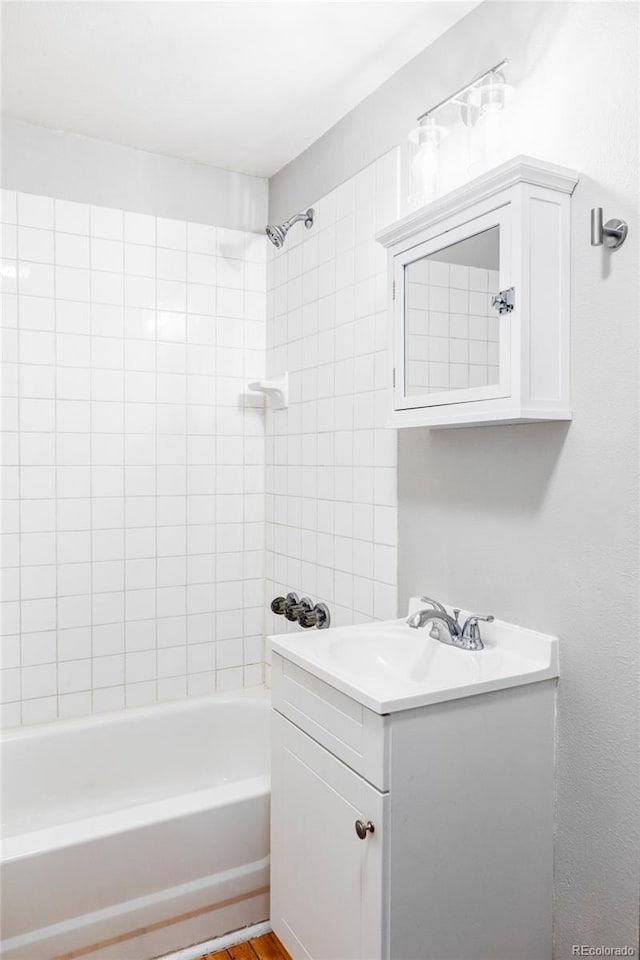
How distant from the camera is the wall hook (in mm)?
1343

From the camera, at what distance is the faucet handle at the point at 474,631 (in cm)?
166

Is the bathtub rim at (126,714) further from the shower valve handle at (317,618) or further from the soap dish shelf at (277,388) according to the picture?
the soap dish shelf at (277,388)

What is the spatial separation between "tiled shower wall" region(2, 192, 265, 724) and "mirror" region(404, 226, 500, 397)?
1249mm

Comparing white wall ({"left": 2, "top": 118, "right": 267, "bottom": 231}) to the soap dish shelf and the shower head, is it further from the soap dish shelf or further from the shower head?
the soap dish shelf

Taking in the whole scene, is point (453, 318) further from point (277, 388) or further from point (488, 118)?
point (277, 388)

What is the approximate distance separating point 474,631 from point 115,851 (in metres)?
1.14

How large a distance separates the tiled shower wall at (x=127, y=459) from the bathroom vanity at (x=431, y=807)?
1187 mm

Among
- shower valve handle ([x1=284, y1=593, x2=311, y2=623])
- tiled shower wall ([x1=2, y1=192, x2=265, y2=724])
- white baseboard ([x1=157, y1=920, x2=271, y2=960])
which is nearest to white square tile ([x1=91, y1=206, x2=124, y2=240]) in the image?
tiled shower wall ([x1=2, y1=192, x2=265, y2=724])

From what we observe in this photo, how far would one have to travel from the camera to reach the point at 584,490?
1440 mm

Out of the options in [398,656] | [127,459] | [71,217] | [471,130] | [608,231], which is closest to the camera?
[608,231]

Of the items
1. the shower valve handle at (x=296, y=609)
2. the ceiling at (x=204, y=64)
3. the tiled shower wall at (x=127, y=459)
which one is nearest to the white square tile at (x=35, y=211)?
the tiled shower wall at (x=127, y=459)

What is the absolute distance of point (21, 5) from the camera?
179cm

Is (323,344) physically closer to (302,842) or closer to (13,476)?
(13,476)

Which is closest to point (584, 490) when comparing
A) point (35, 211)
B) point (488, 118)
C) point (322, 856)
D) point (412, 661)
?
point (412, 661)
